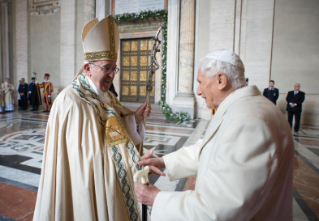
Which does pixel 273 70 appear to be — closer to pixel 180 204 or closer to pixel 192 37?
pixel 192 37

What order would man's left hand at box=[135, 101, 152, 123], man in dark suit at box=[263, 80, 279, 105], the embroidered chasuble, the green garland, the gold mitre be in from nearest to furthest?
the embroidered chasuble, the gold mitre, man's left hand at box=[135, 101, 152, 123], man in dark suit at box=[263, 80, 279, 105], the green garland

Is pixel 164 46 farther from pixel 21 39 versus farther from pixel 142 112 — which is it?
pixel 21 39

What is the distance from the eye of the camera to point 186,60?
9055 mm

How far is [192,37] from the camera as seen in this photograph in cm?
893

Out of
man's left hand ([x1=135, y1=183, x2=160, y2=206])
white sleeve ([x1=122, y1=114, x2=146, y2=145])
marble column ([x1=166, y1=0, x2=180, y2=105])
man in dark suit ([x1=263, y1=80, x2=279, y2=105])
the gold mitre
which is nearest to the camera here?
man's left hand ([x1=135, y1=183, x2=160, y2=206])

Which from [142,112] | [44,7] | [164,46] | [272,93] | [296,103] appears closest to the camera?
[142,112]

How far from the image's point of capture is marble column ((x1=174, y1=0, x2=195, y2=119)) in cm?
888

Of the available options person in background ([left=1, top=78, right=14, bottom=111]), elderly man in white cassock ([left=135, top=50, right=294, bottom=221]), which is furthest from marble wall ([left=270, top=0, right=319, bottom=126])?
person in background ([left=1, top=78, right=14, bottom=111])

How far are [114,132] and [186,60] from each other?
797cm

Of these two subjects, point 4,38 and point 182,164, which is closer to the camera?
point 182,164

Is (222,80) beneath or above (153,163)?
above

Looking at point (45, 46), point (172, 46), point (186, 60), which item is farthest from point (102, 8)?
point (186, 60)

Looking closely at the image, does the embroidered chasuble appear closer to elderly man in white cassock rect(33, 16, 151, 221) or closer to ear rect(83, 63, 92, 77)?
elderly man in white cassock rect(33, 16, 151, 221)

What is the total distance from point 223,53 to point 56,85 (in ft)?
41.8
